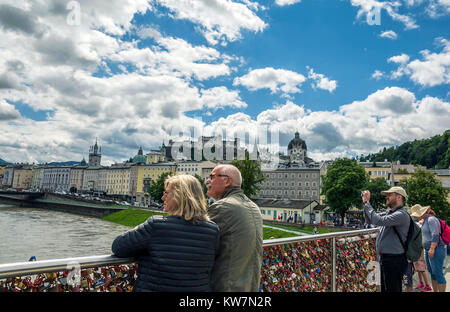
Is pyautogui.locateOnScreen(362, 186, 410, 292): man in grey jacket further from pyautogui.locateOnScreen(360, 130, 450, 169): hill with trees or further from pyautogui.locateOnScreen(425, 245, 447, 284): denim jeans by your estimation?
pyautogui.locateOnScreen(360, 130, 450, 169): hill with trees

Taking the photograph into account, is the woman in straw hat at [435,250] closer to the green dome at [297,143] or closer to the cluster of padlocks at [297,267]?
the cluster of padlocks at [297,267]

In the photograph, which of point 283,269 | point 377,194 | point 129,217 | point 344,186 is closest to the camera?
point 283,269

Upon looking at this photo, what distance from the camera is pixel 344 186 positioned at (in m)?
43.1

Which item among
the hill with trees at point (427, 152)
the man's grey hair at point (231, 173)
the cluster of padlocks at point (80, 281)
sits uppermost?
the hill with trees at point (427, 152)

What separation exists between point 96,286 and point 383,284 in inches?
166

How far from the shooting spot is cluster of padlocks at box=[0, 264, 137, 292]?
2.29m

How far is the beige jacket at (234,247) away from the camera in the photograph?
2.76m

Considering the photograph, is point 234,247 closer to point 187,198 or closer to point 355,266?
point 187,198

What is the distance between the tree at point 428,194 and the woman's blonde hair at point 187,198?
37453mm

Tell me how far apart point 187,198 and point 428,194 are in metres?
38.8

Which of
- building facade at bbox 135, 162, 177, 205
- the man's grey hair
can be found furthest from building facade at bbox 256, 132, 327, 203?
the man's grey hair

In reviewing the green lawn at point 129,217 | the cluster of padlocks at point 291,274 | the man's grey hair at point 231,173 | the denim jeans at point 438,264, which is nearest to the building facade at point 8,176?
the green lawn at point 129,217

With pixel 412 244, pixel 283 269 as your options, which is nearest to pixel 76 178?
pixel 283 269

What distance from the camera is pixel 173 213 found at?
2.54 m
